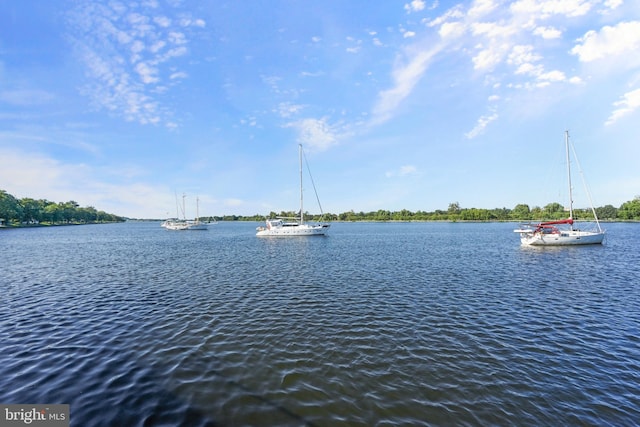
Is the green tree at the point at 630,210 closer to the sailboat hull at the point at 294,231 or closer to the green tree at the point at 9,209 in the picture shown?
the sailboat hull at the point at 294,231

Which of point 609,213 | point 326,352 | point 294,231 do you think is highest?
point 609,213

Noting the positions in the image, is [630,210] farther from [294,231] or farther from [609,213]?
[294,231]

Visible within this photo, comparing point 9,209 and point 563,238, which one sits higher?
point 9,209

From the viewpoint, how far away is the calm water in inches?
297

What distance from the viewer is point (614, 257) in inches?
1410

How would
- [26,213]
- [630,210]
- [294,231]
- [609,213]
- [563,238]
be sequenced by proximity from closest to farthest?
[563,238], [294,231], [26,213], [630,210], [609,213]

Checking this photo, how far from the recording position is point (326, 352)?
10.9m

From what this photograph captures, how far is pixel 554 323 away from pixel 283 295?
1506 cm

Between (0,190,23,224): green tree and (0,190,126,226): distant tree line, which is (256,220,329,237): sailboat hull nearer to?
(0,190,23,224): green tree

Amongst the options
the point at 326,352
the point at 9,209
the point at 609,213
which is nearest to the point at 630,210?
the point at 609,213

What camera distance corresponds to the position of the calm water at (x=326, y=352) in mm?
7547

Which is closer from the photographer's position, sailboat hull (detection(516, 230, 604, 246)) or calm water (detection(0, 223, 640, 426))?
calm water (detection(0, 223, 640, 426))

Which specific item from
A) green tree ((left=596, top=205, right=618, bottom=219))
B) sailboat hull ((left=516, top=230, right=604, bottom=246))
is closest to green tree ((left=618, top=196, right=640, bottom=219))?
green tree ((left=596, top=205, right=618, bottom=219))

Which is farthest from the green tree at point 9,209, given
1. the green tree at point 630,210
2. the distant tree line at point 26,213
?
the green tree at point 630,210
